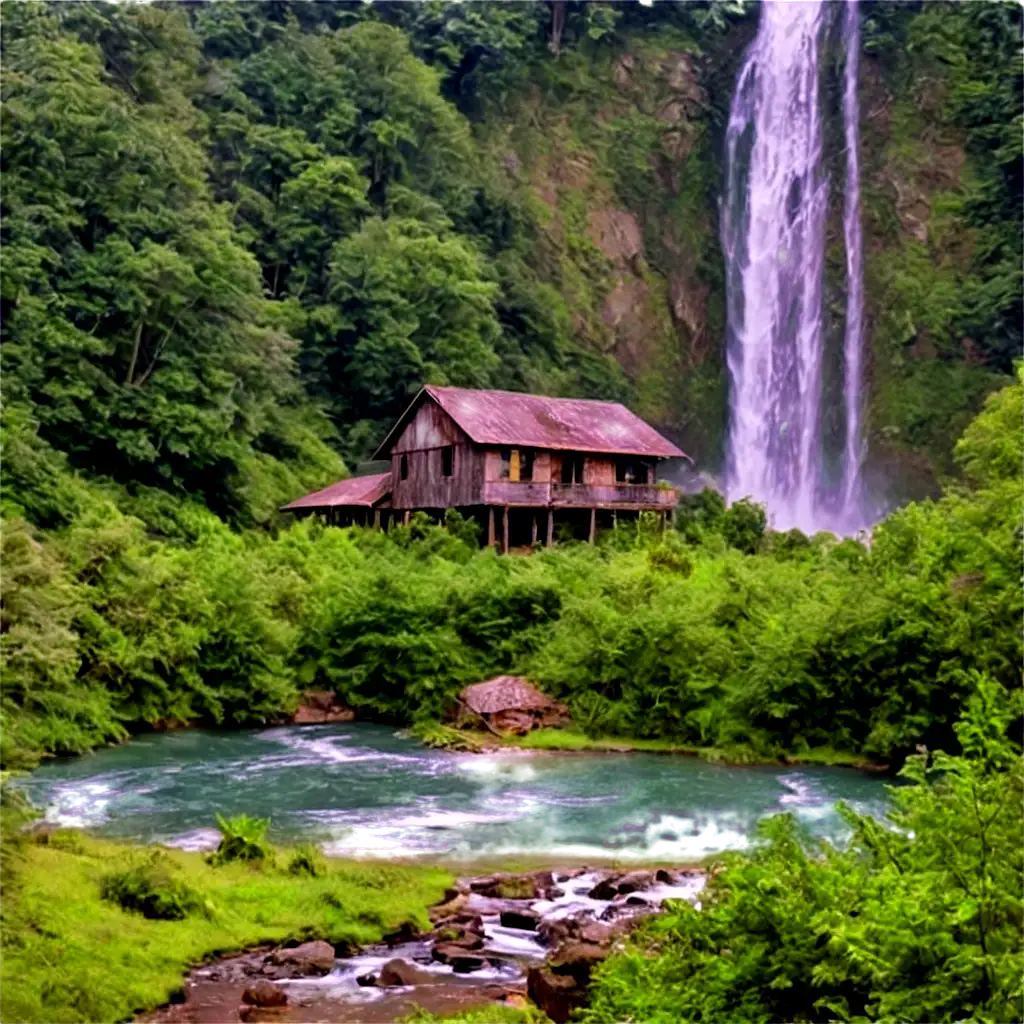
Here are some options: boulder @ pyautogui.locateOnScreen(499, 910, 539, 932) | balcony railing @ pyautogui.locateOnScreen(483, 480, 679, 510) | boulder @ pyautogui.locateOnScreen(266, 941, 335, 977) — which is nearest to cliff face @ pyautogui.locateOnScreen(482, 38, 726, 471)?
balcony railing @ pyautogui.locateOnScreen(483, 480, 679, 510)

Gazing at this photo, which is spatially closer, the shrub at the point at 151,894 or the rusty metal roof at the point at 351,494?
the shrub at the point at 151,894

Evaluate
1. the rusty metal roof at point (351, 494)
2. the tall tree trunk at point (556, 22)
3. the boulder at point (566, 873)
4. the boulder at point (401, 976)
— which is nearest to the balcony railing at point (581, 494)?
the rusty metal roof at point (351, 494)

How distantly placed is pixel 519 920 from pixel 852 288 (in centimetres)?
4697

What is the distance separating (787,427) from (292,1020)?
4505cm

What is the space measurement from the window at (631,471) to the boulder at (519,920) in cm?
3089

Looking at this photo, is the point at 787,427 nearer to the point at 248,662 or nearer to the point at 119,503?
the point at 119,503

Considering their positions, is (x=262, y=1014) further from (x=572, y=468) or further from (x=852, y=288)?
(x=852, y=288)

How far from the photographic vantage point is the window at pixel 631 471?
42875mm

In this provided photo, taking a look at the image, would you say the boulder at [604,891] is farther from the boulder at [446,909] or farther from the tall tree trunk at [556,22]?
the tall tree trunk at [556,22]

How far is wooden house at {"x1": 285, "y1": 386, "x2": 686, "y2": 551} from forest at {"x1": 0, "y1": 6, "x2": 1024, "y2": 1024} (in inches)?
62.1

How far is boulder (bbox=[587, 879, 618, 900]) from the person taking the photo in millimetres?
13414

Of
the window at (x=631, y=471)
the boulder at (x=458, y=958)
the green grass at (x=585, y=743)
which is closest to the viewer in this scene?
the boulder at (x=458, y=958)

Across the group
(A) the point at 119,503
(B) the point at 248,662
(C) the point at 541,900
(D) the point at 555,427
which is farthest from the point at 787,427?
(C) the point at 541,900

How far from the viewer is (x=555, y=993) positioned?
9.51 m
